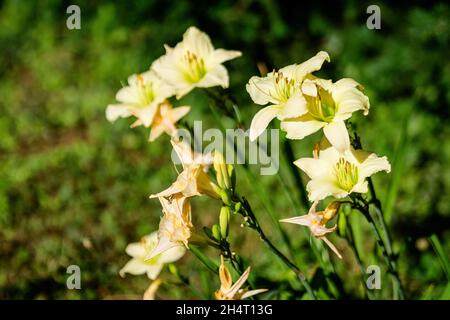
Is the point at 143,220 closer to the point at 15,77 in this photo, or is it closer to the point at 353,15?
the point at 353,15

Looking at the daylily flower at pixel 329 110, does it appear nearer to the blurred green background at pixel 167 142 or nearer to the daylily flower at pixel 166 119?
the daylily flower at pixel 166 119

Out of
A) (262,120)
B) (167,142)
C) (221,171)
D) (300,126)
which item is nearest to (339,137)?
(300,126)

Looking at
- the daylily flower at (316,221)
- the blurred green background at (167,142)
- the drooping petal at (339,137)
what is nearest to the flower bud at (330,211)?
the daylily flower at (316,221)

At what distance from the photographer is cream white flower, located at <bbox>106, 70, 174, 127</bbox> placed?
5.57 feet

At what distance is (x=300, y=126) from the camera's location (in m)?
1.39

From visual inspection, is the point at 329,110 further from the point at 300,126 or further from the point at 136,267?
the point at 136,267

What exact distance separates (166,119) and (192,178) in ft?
1.12

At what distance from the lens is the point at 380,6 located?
3082mm

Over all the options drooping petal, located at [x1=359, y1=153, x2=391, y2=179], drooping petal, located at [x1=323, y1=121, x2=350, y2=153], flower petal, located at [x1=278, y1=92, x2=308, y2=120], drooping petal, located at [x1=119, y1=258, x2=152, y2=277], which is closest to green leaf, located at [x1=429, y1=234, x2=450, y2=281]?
drooping petal, located at [x1=359, y1=153, x2=391, y2=179]

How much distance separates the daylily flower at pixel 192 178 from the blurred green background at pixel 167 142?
3.08 feet

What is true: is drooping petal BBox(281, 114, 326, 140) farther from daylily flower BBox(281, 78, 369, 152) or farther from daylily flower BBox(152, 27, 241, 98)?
daylily flower BBox(152, 27, 241, 98)

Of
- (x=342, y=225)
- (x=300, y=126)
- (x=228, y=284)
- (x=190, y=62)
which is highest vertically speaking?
(x=190, y=62)

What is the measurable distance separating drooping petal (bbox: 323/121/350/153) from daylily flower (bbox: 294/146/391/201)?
0.06 metres

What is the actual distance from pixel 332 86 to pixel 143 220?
174cm
